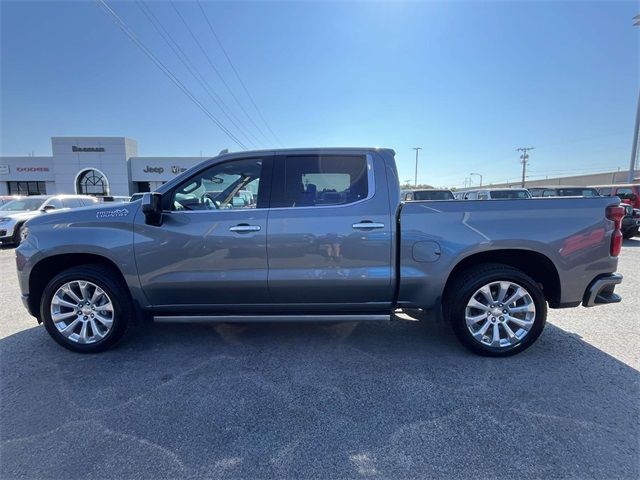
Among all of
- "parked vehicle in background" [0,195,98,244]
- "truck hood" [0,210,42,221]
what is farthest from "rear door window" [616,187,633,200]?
"truck hood" [0,210,42,221]

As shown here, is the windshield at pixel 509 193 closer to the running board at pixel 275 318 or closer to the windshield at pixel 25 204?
the running board at pixel 275 318

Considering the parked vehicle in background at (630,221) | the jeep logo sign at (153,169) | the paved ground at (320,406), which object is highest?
the jeep logo sign at (153,169)

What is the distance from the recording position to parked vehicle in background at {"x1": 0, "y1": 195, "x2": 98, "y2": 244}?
409 inches

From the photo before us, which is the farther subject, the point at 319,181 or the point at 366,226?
the point at 319,181

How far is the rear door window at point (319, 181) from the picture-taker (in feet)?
10.7

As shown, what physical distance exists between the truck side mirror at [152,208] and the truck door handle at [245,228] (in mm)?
724

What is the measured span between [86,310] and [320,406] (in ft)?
8.49

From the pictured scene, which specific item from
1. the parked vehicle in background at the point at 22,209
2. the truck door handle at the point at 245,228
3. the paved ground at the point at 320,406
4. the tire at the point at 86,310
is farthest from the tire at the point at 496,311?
the parked vehicle in background at the point at 22,209

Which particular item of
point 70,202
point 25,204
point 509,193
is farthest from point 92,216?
point 509,193

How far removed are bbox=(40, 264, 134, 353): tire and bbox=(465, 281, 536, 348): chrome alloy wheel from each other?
3.47 metres

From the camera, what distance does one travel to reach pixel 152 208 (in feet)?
10.2

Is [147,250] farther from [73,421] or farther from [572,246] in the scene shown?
[572,246]

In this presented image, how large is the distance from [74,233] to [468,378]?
13.0 ft

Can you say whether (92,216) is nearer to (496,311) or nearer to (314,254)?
(314,254)
